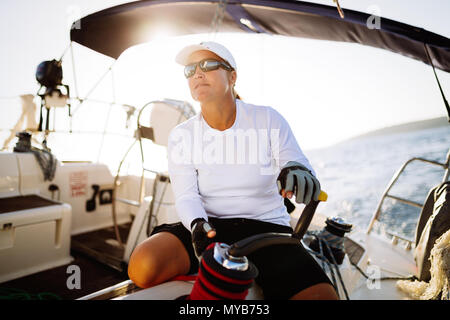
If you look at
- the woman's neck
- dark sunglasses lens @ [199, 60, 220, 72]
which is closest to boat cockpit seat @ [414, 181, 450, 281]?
the woman's neck

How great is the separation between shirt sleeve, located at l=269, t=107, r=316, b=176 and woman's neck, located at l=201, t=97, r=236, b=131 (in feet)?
0.75

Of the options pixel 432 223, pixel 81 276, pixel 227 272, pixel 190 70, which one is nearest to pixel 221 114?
pixel 190 70

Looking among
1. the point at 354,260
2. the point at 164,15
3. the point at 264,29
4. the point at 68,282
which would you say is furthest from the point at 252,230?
the point at 164,15

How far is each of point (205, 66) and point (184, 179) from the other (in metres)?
0.62

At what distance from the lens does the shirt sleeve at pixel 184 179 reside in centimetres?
131

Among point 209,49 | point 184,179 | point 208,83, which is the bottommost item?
point 184,179

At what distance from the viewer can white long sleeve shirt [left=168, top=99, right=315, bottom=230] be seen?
1.37 meters

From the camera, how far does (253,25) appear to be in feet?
10.7

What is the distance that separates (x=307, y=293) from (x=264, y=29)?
10.4 ft

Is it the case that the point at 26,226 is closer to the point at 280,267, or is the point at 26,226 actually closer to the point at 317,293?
the point at 280,267

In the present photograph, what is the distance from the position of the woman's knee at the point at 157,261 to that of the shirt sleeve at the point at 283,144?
673mm

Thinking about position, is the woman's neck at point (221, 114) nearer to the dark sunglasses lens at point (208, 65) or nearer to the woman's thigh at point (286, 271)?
the dark sunglasses lens at point (208, 65)

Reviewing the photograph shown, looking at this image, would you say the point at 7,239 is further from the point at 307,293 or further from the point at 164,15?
the point at 164,15
